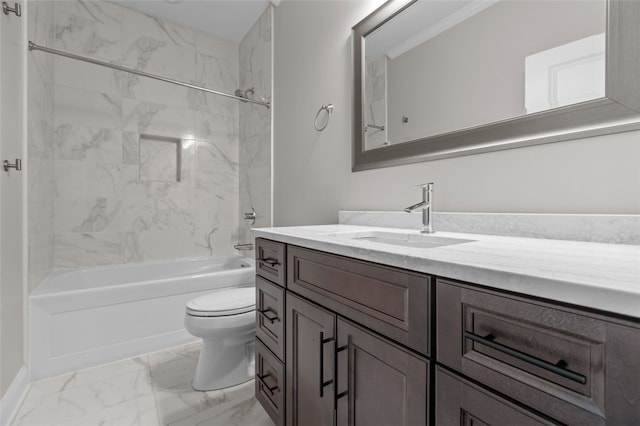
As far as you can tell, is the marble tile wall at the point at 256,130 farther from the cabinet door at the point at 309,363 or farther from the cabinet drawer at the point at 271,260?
the cabinet door at the point at 309,363

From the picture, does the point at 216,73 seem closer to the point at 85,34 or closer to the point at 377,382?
the point at 85,34

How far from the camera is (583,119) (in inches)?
33.4

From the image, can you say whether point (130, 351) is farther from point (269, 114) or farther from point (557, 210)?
point (557, 210)

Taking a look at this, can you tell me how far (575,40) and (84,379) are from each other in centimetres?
268

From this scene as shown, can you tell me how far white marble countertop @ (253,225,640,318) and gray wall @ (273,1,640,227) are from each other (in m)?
0.20

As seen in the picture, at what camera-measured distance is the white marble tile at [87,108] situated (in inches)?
90.2

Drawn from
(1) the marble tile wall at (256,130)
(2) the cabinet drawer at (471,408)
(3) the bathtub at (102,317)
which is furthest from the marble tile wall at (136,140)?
(2) the cabinet drawer at (471,408)

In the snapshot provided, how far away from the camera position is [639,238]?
29.3 inches

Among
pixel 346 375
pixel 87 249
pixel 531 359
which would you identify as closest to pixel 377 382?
pixel 346 375

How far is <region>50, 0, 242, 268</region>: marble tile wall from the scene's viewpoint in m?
2.33

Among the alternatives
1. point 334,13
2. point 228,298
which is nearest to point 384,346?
point 228,298

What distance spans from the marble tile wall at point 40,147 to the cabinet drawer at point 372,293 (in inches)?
71.2

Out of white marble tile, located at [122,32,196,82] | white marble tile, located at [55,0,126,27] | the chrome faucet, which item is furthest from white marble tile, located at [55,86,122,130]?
the chrome faucet

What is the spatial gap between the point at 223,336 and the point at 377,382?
1102 millimetres
